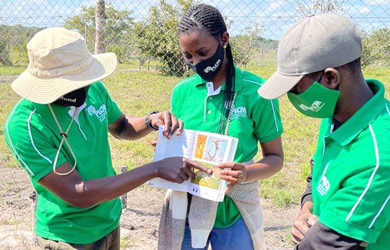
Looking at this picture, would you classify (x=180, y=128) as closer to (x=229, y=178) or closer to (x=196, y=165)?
(x=196, y=165)

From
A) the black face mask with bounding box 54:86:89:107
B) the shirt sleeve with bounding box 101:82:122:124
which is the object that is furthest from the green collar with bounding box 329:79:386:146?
the shirt sleeve with bounding box 101:82:122:124

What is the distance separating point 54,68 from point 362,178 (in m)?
1.20

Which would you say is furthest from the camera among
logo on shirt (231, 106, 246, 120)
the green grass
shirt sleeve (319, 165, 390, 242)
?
the green grass

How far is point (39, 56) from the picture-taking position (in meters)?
1.58

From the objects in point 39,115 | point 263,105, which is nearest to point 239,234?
point 263,105

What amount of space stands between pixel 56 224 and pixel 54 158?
1.19ft

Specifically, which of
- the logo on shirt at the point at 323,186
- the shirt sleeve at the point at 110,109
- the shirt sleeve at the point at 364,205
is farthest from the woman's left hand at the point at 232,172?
the shirt sleeve at the point at 110,109

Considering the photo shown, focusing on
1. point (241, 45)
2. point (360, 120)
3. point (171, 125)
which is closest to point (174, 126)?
point (171, 125)

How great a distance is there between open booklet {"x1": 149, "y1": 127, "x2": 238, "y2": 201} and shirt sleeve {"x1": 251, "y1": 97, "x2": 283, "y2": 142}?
198 millimetres

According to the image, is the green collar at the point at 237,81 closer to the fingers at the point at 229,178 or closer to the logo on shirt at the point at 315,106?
the fingers at the point at 229,178

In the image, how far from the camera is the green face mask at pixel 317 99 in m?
1.28

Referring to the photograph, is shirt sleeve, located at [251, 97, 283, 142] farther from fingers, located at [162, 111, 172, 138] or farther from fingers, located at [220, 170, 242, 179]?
fingers, located at [162, 111, 172, 138]

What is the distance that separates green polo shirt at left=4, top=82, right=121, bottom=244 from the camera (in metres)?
1.63

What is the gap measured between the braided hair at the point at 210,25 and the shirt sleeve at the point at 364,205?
31.9 inches
